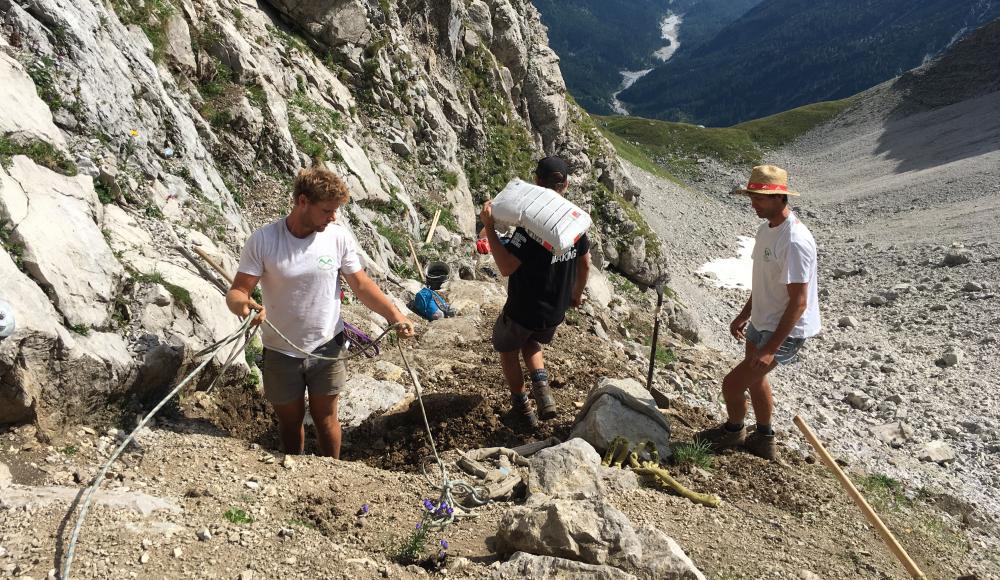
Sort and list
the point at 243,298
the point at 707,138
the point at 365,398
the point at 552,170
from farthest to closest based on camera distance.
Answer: the point at 707,138 < the point at 365,398 < the point at 552,170 < the point at 243,298

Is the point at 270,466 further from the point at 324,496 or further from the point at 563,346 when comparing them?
the point at 563,346

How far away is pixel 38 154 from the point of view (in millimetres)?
6699

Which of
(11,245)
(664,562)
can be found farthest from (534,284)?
(11,245)

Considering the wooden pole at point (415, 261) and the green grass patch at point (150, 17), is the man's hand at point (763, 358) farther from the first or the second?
the green grass patch at point (150, 17)

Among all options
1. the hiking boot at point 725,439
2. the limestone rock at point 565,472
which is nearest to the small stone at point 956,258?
the hiking boot at point 725,439

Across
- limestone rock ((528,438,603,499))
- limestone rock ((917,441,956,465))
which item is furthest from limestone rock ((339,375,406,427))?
limestone rock ((917,441,956,465))

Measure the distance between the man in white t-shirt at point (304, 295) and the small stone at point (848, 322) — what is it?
938 inches

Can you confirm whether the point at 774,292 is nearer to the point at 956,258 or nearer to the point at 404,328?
the point at 404,328

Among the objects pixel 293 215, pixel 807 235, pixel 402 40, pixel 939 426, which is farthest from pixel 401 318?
pixel 402 40

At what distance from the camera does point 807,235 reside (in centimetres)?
645

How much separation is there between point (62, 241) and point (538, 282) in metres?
4.90

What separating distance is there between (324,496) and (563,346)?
243 inches

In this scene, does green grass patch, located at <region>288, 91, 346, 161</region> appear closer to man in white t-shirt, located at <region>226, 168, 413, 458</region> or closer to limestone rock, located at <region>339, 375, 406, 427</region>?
limestone rock, located at <region>339, 375, 406, 427</region>

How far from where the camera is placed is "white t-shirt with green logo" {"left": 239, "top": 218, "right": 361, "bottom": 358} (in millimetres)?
5285
